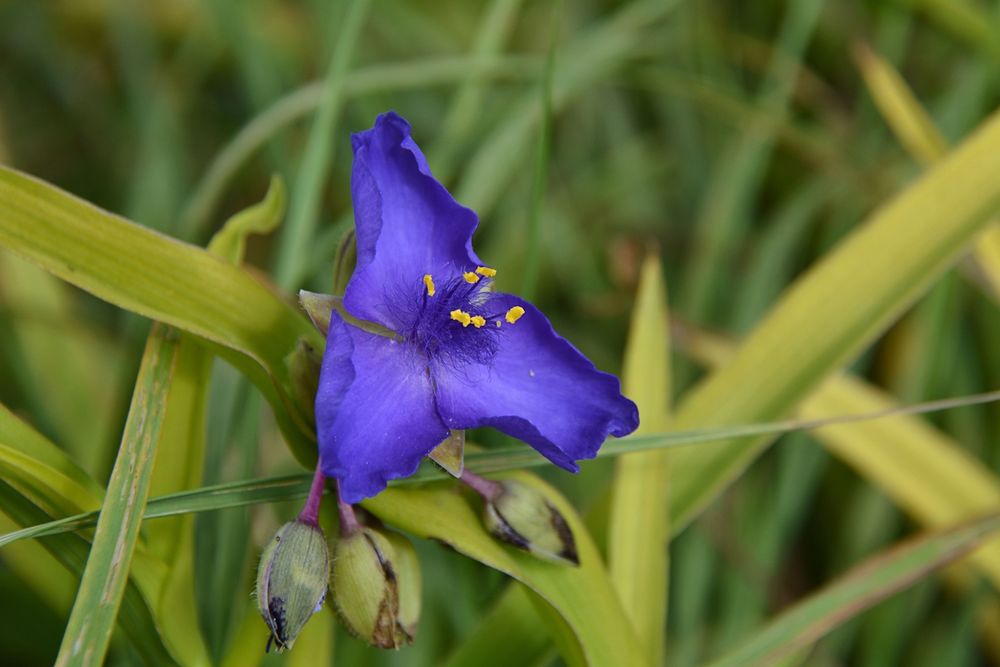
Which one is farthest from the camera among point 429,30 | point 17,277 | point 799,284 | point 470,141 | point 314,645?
point 429,30

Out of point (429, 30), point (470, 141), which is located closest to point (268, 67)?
point (470, 141)

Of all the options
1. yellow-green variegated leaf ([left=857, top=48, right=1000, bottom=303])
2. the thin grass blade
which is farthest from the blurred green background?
the thin grass blade

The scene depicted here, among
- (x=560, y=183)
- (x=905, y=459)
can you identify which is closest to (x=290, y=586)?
(x=905, y=459)

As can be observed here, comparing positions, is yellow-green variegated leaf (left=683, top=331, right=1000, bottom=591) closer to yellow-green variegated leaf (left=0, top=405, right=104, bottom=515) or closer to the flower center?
the flower center

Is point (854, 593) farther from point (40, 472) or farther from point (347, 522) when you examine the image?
point (40, 472)

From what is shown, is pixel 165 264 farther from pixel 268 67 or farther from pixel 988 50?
pixel 988 50

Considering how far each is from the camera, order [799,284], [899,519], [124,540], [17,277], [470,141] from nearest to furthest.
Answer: [124,540] < [799,284] < [17,277] < [899,519] < [470,141]

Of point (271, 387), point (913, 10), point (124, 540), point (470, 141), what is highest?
point (913, 10)
